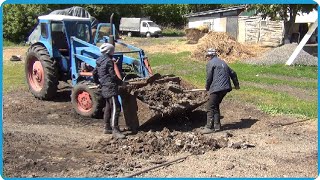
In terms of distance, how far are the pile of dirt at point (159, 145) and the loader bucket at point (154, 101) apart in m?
0.83

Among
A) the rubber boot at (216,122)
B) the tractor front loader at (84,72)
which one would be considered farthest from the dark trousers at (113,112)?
the rubber boot at (216,122)

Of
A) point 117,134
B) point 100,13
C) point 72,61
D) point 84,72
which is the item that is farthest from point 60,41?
point 100,13

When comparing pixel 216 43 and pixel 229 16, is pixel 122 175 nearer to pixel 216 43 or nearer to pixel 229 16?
pixel 216 43

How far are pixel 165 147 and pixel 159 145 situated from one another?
10cm

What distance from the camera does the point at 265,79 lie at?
55.2 ft

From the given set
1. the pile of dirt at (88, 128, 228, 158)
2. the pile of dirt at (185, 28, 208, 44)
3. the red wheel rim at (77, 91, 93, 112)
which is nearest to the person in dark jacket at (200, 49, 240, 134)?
the pile of dirt at (88, 128, 228, 158)

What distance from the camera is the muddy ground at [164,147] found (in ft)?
21.7

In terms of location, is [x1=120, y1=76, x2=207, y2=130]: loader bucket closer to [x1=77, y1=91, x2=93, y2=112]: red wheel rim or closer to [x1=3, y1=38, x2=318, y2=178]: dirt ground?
[x1=3, y1=38, x2=318, y2=178]: dirt ground

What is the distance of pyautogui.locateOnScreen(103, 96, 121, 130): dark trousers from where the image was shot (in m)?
8.67

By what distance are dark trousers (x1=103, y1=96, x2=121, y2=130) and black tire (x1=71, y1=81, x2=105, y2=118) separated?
981 mm

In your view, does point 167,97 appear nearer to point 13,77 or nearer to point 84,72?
point 84,72

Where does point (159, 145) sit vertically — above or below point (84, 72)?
below

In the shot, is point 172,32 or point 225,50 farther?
point 172,32

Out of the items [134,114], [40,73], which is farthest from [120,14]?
[134,114]
